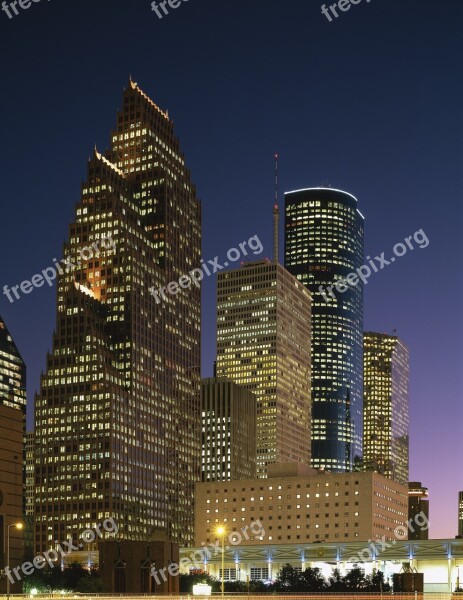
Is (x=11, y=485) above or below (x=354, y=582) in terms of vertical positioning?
above

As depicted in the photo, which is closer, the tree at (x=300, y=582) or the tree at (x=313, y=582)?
the tree at (x=313, y=582)

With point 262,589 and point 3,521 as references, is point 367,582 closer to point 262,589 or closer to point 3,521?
point 262,589

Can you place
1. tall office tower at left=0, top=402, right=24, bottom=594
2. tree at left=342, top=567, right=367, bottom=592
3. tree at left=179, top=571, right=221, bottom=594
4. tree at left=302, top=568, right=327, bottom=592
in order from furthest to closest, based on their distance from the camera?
tree at left=302, top=568, right=327, bottom=592 → tree at left=342, top=567, right=367, bottom=592 → tree at left=179, top=571, right=221, bottom=594 → tall office tower at left=0, top=402, right=24, bottom=594

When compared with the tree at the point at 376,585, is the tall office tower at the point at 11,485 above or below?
above

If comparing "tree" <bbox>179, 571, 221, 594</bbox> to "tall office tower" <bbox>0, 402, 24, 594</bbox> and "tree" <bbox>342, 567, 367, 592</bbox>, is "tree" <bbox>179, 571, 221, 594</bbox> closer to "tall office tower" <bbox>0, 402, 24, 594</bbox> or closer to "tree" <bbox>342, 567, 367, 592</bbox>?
"tree" <bbox>342, 567, 367, 592</bbox>

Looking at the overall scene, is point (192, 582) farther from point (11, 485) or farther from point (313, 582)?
point (11, 485)

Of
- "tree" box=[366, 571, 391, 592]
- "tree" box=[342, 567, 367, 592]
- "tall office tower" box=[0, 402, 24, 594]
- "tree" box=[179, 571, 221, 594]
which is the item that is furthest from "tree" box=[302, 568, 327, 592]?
"tall office tower" box=[0, 402, 24, 594]

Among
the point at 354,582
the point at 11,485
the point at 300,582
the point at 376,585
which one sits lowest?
the point at 300,582

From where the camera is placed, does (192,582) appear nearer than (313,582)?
Yes

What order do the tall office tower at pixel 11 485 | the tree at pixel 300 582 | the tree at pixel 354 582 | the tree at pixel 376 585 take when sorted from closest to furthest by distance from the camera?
the tall office tower at pixel 11 485 → the tree at pixel 376 585 → the tree at pixel 354 582 → the tree at pixel 300 582

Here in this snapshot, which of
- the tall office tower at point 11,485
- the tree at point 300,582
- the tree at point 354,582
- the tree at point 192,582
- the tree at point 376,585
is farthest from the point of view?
the tree at point 300,582

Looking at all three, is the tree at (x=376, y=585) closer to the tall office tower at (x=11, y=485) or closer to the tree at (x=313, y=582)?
the tree at (x=313, y=582)

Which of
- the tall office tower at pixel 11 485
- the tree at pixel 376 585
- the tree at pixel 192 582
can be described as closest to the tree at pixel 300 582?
the tree at pixel 376 585

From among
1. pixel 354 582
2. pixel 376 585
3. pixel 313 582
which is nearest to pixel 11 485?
pixel 313 582
